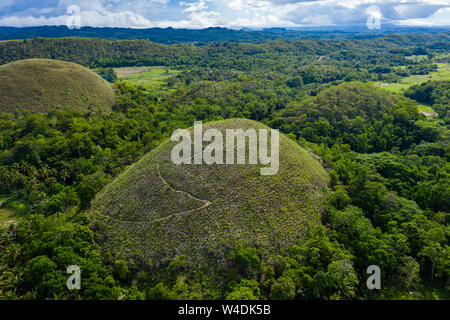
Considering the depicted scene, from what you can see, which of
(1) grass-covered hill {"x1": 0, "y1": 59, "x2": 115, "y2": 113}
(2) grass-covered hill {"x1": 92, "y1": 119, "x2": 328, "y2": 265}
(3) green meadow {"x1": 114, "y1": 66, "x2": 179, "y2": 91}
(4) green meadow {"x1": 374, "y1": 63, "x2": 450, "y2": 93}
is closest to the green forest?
(2) grass-covered hill {"x1": 92, "y1": 119, "x2": 328, "y2": 265}


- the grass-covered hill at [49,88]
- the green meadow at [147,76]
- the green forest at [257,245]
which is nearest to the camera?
the green forest at [257,245]

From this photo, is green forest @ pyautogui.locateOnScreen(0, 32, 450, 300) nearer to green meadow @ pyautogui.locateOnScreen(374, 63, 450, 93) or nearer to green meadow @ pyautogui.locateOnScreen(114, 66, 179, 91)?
green meadow @ pyautogui.locateOnScreen(374, 63, 450, 93)

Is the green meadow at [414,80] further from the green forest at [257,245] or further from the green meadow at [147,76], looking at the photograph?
the green meadow at [147,76]

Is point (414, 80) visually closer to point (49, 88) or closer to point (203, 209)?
point (203, 209)

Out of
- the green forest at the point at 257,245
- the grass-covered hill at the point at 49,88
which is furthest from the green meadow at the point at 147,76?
the green forest at the point at 257,245

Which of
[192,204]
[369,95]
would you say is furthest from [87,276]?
[369,95]
